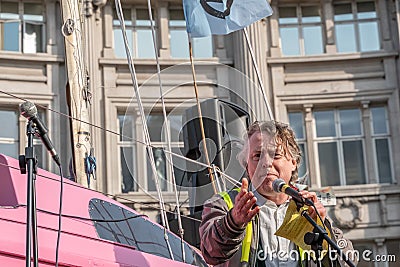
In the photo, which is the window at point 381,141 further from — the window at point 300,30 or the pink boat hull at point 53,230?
the pink boat hull at point 53,230

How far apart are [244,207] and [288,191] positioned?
1.11ft

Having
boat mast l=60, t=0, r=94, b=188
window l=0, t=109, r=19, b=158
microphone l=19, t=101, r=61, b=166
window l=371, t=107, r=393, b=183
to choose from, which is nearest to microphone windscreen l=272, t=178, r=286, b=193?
microphone l=19, t=101, r=61, b=166

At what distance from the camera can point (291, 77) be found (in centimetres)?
2064

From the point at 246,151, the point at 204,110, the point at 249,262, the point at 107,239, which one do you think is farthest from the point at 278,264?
the point at 204,110

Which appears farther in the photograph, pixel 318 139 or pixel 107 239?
pixel 318 139

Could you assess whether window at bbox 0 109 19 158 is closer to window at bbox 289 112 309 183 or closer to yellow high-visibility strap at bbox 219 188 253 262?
window at bbox 289 112 309 183

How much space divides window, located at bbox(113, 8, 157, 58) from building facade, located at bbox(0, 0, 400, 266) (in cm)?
3

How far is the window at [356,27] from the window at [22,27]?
689 centimetres

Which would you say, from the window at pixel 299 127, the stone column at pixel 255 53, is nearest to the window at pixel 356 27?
the stone column at pixel 255 53

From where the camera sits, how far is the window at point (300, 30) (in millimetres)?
21172

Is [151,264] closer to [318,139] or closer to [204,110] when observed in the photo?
[204,110]

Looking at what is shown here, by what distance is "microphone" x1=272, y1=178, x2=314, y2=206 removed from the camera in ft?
12.8

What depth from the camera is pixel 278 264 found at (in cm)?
418

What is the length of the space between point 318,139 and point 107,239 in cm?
1542
